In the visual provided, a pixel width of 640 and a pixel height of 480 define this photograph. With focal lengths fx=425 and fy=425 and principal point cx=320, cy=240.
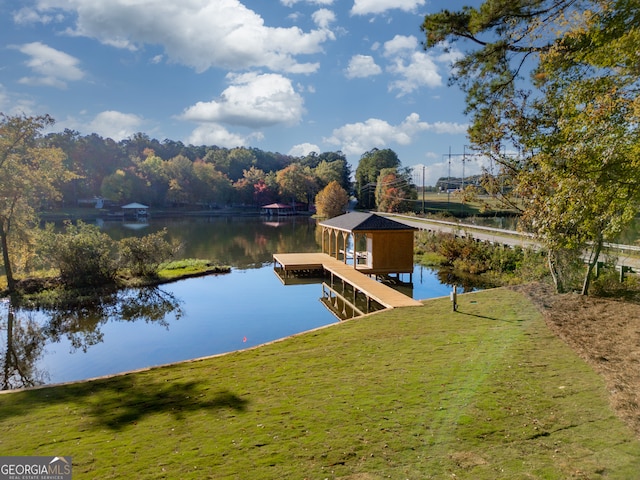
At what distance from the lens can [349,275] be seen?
16.0m

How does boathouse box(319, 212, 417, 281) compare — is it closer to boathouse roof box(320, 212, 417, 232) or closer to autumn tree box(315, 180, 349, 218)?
boathouse roof box(320, 212, 417, 232)

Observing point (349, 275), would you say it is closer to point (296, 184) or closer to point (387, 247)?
point (387, 247)

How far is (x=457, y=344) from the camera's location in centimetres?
733

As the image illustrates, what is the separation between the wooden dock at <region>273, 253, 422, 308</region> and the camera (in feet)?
38.3

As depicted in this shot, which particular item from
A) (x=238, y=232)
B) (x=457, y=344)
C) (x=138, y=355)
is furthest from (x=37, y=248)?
(x=238, y=232)

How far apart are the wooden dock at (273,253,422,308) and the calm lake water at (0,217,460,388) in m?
1.17

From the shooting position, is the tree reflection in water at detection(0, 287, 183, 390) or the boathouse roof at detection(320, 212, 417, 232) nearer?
the tree reflection in water at detection(0, 287, 183, 390)

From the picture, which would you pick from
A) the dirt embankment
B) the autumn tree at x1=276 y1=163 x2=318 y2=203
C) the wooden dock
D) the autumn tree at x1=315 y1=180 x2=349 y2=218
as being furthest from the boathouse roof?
the autumn tree at x1=276 y1=163 x2=318 y2=203

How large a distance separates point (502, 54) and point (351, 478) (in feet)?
23.7

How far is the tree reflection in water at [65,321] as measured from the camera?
362 inches

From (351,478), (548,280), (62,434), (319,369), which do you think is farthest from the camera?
(548,280)

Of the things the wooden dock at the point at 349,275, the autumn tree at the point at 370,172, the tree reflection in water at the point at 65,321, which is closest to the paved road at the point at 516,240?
the wooden dock at the point at 349,275

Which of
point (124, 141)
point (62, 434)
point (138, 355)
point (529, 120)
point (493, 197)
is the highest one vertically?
point (124, 141)

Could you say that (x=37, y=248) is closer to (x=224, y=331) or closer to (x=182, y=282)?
(x=182, y=282)
